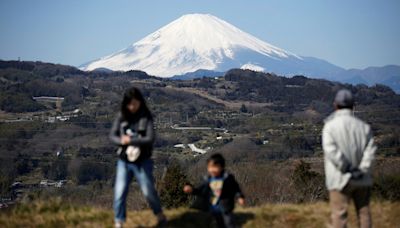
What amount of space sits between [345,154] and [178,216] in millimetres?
2879

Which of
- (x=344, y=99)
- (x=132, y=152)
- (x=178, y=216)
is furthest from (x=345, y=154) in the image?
(x=178, y=216)

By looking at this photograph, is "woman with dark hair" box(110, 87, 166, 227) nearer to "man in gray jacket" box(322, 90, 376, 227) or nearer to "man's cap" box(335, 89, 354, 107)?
"man in gray jacket" box(322, 90, 376, 227)

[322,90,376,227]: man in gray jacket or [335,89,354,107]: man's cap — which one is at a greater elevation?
[335,89,354,107]: man's cap

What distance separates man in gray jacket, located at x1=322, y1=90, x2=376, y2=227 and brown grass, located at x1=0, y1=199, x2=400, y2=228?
5.66ft

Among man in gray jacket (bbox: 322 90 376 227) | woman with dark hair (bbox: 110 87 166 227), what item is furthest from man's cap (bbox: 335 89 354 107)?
woman with dark hair (bbox: 110 87 166 227)

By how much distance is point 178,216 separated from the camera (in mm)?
7938

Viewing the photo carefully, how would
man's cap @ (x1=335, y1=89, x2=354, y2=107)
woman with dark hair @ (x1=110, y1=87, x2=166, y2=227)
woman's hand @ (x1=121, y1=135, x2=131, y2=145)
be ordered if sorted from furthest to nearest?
1. woman with dark hair @ (x1=110, y1=87, x2=166, y2=227)
2. woman's hand @ (x1=121, y1=135, x2=131, y2=145)
3. man's cap @ (x1=335, y1=89, x2=354, y2=107)

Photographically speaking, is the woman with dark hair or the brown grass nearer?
the woman with dark hair

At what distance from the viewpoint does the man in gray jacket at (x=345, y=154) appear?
6.21 meters

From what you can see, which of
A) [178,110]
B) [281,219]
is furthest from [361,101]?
[281,219]

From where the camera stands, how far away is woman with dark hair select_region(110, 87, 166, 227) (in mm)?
6703

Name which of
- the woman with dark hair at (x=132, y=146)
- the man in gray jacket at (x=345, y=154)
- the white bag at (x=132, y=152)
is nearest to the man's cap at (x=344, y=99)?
the man in gray jacket at (x=345, y=154)

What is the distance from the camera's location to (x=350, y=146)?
20.5 ft

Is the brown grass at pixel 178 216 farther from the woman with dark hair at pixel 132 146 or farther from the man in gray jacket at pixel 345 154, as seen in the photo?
the man in gray jacket at pixel 345 154
